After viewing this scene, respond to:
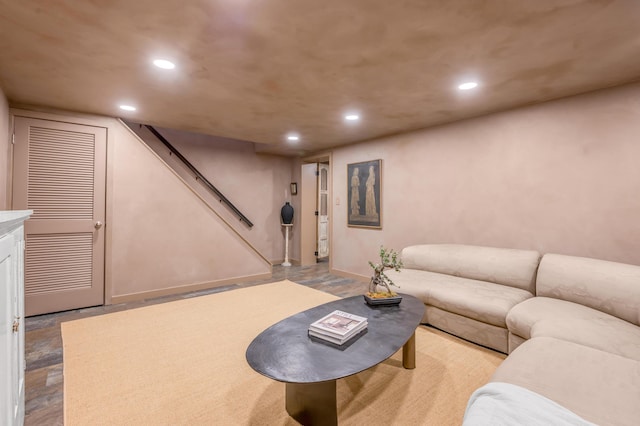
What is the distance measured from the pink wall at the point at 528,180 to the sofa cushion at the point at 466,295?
743 mm

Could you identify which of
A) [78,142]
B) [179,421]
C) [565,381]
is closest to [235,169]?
[78,142]

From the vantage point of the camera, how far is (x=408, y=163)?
428cm

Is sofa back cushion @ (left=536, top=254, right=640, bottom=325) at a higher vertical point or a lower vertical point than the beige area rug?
higher

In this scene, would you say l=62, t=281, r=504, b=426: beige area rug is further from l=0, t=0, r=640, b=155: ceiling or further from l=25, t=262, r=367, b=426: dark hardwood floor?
l=0, t=0, r=640, b=155: ceiling

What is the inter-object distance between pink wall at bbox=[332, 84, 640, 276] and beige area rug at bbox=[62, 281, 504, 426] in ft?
4.89

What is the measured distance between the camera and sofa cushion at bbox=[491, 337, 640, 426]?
1.16m

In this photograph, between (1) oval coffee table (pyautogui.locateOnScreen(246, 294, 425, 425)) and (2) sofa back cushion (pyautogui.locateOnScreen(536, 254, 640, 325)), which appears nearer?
(1) oval coffee table (pyautogui.locateOnScreen(246, 294, 425, 425))

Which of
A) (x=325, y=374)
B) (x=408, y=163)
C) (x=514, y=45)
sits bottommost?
(x=325, y=374)

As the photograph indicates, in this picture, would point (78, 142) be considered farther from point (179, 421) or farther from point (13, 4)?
point (179, 421)

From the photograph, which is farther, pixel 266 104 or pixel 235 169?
pixel 235 169

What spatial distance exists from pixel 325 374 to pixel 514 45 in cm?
238

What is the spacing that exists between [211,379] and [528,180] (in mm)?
3502

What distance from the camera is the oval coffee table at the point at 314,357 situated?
4.71 ft

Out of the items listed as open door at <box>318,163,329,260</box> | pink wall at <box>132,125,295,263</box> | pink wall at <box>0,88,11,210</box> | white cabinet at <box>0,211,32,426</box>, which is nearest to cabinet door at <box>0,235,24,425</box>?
white cabinet at <box>0,211,32,426</box>
